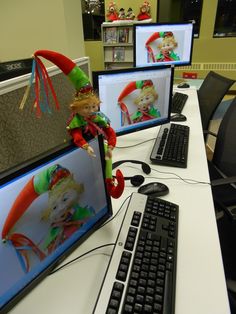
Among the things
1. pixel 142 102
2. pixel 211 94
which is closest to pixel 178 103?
pixel 211 94

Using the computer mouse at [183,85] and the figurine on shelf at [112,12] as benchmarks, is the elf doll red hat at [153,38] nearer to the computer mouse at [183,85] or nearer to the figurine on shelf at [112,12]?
the computer mouse at [183,85]

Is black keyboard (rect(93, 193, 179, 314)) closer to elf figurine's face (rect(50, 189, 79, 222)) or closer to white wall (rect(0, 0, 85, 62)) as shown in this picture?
elf figurine's face (rect(50, 189, 79, 222))

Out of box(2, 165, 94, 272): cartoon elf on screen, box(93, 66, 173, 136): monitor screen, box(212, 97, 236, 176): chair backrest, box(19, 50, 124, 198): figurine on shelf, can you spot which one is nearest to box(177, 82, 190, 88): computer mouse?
box(212, 97, 236, 176): chair backrest

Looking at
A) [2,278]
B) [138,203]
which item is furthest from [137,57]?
[2,278]

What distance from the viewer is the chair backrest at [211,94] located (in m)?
1.70

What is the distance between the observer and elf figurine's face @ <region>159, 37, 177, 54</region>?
1.87 meters

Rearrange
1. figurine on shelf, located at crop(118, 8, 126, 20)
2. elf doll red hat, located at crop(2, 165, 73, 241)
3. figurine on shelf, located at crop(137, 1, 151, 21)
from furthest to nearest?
figurine on shelf, located at crop(118, 8, 126, 20), figurine on shelf, located at crop(137, 1, 151, 21), elf doll red hat, located at crop(2, 165, 73, 241)

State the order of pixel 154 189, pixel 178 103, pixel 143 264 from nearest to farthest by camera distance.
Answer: pixel 143 264 < pixel 154 189 < pixel 178 103

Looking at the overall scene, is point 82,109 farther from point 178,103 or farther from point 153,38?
point 153,38

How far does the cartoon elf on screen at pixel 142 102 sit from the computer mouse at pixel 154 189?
0.39 metres

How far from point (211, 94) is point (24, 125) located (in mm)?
1504

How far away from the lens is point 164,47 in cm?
189

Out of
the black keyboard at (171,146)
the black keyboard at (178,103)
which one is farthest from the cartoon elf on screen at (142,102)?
the black keyboard at (178,103)

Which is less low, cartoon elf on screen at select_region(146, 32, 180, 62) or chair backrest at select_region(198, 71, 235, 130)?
cartoon elf on screen at select_region(146, 32, 180, 62)
